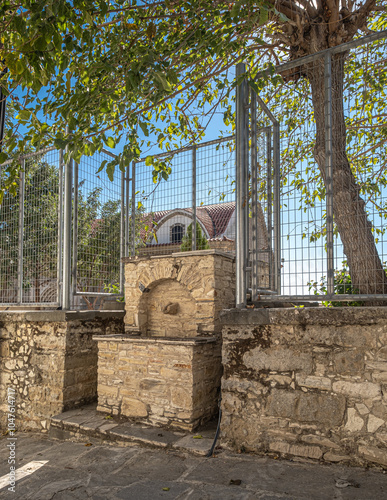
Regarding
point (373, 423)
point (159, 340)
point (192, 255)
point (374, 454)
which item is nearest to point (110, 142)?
point (192, 255)

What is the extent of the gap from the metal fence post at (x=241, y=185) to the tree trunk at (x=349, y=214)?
2.43 ft

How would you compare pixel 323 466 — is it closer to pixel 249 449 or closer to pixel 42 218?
pixel 249 449

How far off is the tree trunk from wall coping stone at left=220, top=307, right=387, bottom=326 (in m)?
0.38

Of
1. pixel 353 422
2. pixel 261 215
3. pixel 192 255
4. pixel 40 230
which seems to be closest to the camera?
pixel 353 422

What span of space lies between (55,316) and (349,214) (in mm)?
4236

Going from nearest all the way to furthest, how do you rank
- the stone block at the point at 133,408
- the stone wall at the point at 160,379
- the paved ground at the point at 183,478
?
the paved ground at the point at 183,478, the stone wall at the point at 160,379, the stone block at the point at 133,408

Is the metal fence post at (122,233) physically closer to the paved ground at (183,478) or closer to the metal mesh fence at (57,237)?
the metal mesh fence at (57,237)

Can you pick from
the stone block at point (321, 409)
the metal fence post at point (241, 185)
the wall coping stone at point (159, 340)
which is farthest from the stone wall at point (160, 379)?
the stone block at point (321, 409)

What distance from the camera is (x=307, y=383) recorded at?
360 cm


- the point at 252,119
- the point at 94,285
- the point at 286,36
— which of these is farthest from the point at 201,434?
the point at 286,36

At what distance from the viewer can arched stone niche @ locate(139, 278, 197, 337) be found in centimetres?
581

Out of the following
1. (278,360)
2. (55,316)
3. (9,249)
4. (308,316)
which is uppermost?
(9,249)

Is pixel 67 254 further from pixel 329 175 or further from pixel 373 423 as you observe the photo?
pixel 373 423

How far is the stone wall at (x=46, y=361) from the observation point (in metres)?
5.70
